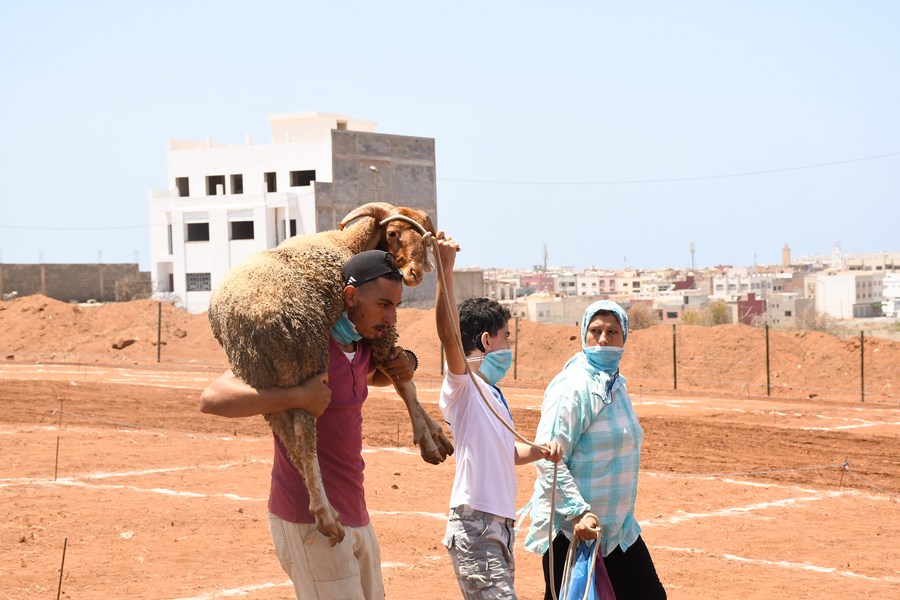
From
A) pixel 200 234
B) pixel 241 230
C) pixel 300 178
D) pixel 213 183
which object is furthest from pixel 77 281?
pixel 300 178

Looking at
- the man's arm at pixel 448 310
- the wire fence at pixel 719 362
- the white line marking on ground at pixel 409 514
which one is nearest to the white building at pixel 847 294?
the wire fence at pixel 719 362

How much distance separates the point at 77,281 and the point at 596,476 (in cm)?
7708

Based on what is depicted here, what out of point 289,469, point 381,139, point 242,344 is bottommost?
point 289,469

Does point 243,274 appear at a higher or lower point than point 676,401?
higher

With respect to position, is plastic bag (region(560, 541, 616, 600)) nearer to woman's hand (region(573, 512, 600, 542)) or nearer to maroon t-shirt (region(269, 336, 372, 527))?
woman's hand (region(573, 512, 600, 542))

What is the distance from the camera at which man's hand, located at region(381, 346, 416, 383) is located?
464 centimetres

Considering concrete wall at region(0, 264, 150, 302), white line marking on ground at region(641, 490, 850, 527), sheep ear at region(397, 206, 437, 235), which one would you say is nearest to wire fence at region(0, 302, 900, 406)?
white line marking on ground at region(641, 490, 850, 527)

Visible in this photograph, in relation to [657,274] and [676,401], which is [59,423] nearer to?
[676,401]

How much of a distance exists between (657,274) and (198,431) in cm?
15357

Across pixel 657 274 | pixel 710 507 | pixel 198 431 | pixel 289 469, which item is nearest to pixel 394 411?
pixel 198 431

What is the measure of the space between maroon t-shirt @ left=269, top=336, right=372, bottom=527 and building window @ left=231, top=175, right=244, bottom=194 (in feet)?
223

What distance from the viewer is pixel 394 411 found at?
2216 centimetres

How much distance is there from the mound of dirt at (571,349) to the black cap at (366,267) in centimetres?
2695

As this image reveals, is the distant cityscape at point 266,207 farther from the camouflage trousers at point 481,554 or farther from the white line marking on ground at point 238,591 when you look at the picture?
the camouflage trousers at point 481,554
